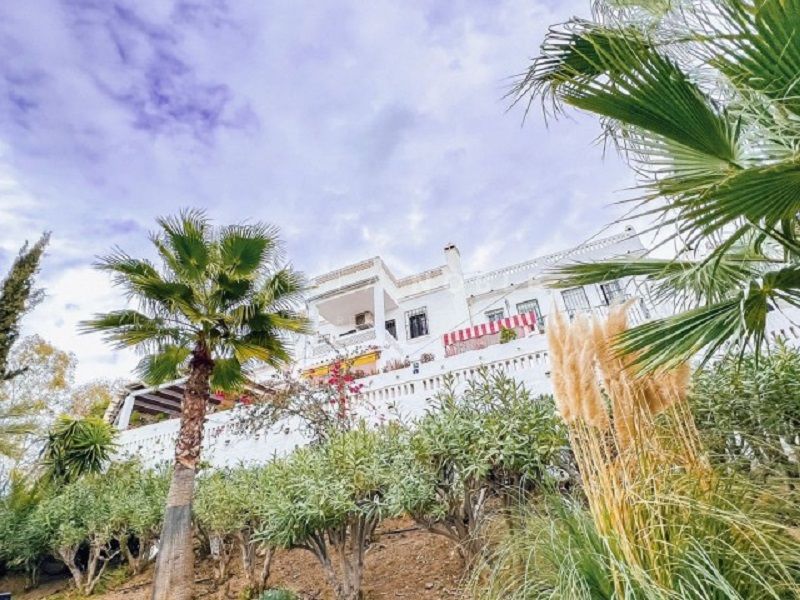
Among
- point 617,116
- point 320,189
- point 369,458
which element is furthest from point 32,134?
point 617,116

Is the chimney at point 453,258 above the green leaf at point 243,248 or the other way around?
above

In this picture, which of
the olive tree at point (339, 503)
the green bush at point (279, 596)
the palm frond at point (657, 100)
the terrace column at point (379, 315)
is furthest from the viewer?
the terrace column at point (379, 315)

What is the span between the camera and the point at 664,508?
7.20 feet

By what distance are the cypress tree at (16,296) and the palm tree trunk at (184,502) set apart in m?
11.5

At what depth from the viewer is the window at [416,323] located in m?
20.3

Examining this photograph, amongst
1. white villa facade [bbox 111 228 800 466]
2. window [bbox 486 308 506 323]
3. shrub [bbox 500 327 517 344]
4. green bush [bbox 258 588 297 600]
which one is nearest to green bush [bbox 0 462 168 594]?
white villa facade [bbox 111 228 800 466]

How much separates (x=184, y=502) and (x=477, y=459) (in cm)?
470

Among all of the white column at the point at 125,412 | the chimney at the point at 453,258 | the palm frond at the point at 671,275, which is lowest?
→ the palm frond at the point at 671,275

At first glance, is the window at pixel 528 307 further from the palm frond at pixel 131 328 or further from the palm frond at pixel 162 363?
the palm frond at pixel 131 328

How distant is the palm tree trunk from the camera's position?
5501 mm

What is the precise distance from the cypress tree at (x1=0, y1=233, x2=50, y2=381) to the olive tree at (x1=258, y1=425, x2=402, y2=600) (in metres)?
14.4

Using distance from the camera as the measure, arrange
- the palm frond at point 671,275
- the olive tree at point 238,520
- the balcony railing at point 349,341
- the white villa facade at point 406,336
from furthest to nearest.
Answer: the balcony railing at point 349,341 → the white villa facade at point 406,336 → the olive tree at point 238,520 → the palm frond at point 671,275

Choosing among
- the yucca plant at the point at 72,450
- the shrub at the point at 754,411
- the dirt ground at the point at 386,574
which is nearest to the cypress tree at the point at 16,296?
the yucca plant at the point at 72,450

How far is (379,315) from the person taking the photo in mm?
18391
